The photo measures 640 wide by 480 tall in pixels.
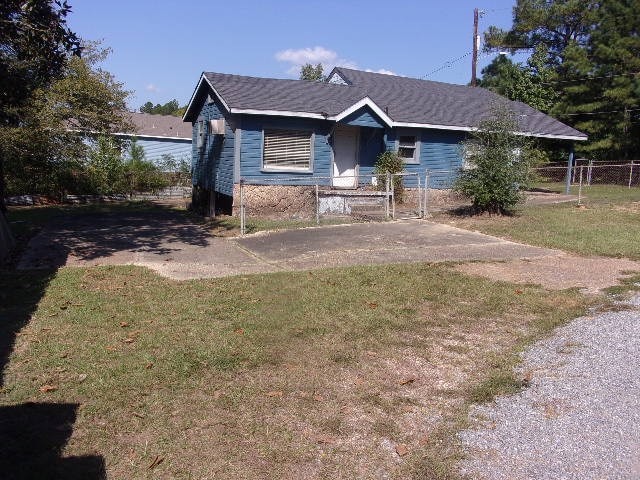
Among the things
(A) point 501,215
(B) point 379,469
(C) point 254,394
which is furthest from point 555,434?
(A) point 501,215

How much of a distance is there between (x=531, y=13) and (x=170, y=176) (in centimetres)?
2557

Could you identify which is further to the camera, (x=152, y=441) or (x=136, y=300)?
(x=136, y=300)

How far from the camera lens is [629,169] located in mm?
29141

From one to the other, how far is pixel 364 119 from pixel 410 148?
107 inches

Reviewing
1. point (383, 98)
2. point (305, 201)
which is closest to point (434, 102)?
point (383, 98)

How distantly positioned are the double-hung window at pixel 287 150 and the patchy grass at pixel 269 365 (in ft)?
31.5

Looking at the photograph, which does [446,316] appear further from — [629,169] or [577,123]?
[577,123]

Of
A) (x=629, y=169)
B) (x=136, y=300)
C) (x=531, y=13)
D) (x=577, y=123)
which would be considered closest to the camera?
(x=136, y=300)

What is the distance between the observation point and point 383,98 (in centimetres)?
2144

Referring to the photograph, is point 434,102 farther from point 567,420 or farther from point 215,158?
point 567,420

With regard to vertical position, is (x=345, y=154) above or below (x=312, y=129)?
below

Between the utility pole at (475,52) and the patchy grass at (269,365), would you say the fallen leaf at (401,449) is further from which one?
the utility pole at (475,52)

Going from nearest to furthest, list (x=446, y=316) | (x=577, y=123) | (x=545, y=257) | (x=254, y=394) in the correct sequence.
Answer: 1. (x=254, y=394)
2. (x=446, y=316)
3. (x=545, y=257)
4. (x=577, y=123)

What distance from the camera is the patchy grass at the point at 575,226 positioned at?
11695 mm
